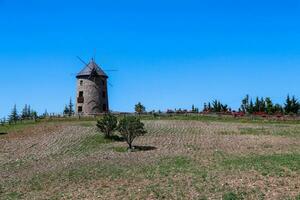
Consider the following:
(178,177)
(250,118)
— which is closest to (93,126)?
(250,118)

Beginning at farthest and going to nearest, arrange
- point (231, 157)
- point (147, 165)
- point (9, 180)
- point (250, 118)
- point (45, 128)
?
point (250, 118), point (45, 128), point (231, 157), point (147, 165), point (9, 180)

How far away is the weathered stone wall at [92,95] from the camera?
85.9 m

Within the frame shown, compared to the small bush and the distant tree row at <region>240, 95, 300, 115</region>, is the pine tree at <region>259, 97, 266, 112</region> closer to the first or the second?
the distant tree row at <region>240, 95, 300, 115</region>

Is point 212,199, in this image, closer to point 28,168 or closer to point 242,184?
point 242,184

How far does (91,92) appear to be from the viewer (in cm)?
8625

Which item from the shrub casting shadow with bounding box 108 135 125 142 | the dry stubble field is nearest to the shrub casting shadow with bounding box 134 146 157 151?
the dry stubble field

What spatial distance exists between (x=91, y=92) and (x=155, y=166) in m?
54.6

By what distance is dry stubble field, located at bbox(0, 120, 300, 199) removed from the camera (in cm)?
2567

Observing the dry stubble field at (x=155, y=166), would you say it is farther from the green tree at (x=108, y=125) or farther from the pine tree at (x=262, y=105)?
the pine tree at (x=262, y=105)

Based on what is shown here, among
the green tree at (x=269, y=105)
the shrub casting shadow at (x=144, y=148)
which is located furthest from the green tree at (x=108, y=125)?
the green tree at (x=269, y=105)

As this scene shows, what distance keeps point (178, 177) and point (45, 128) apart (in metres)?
37.0

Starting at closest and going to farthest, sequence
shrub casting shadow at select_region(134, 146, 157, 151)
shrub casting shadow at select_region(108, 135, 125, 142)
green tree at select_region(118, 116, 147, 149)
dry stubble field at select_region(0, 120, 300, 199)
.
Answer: dry stubble field at select_region(0, 120, 300, 199) → shrub casting shadow at select_region(134, 146, 157, 151) → green tree at select_region(118, 116, 147, 149) → shrub casting shadow at select_region(108, 135, 125, 142)

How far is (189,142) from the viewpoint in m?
48.9

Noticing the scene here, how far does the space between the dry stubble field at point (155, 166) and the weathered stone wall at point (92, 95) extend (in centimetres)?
2784
